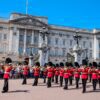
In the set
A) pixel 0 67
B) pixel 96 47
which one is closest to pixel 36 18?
pixel 96 47

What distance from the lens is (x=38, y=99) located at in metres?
13.3

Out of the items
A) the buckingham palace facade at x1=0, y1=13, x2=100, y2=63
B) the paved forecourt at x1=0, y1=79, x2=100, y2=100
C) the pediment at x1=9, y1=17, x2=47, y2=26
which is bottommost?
the paved forecourt at x1=0, y1=79, x2=100, y2=100

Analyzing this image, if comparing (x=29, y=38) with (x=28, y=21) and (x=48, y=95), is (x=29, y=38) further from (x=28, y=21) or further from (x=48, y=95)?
(x=48, y=95)

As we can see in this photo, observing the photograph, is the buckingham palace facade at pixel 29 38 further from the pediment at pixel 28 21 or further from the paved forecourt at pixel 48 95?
the paved forecourt at pixel 48 95

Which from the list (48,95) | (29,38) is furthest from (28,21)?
(48,95)

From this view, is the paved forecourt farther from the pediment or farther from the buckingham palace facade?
the pediment

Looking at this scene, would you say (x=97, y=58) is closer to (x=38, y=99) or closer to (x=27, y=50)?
(x=27, y=50)

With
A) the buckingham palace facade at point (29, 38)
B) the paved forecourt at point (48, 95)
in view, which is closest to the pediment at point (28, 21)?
the buckingham palace facade at point (29, 38)

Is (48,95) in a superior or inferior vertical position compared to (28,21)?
inferior

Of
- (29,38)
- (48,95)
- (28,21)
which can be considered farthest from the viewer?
(29,38)

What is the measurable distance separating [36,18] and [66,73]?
2125 inches

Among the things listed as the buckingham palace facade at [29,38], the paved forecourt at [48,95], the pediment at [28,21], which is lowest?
the paved forecourt at [48,95]

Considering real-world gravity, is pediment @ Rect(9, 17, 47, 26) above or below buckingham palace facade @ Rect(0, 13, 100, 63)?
above

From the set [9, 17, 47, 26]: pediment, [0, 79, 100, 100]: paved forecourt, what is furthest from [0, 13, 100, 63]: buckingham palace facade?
[0, 79, 100, 100]: paved forecourt
